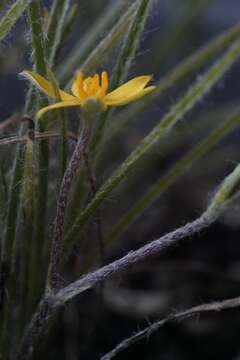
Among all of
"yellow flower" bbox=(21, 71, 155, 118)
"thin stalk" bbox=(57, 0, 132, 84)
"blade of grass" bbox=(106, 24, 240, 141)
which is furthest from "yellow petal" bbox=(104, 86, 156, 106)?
"blade of grass" bbox=(106, 24, 240, 141)

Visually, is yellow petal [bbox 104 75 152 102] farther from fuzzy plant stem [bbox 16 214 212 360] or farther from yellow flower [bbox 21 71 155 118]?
fuzzy plant stem [bbox 16 214 212 360]

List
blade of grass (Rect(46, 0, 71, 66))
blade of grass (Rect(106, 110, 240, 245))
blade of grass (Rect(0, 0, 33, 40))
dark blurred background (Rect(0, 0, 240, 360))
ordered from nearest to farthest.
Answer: blade of grass (Rect(0, 0, 33, 40)) < blade of grass (Rect(46, 0, 71, 66)) < blade of grass (Rect(106, 110, 240, 245)) < dark blurred background (Rect(0, 0, 240, 360))

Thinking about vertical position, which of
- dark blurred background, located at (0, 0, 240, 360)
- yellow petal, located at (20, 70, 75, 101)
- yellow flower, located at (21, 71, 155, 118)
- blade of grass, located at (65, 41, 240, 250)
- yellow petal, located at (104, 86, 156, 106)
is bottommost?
dark blurred background, located at (0, 0, 240, 360)

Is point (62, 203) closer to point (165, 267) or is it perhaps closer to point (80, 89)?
point (80, 89)

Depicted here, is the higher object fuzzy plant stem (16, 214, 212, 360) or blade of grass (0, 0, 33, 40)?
blade of grass (0, 0, 33, 40)

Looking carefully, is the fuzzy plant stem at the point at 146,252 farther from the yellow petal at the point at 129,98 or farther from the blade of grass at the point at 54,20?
the blade of grass at the point at 54,20

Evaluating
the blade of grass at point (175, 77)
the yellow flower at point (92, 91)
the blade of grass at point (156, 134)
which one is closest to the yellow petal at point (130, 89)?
the yellow flower at point (92, 91)

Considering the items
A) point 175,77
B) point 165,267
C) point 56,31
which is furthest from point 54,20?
point 165,267
